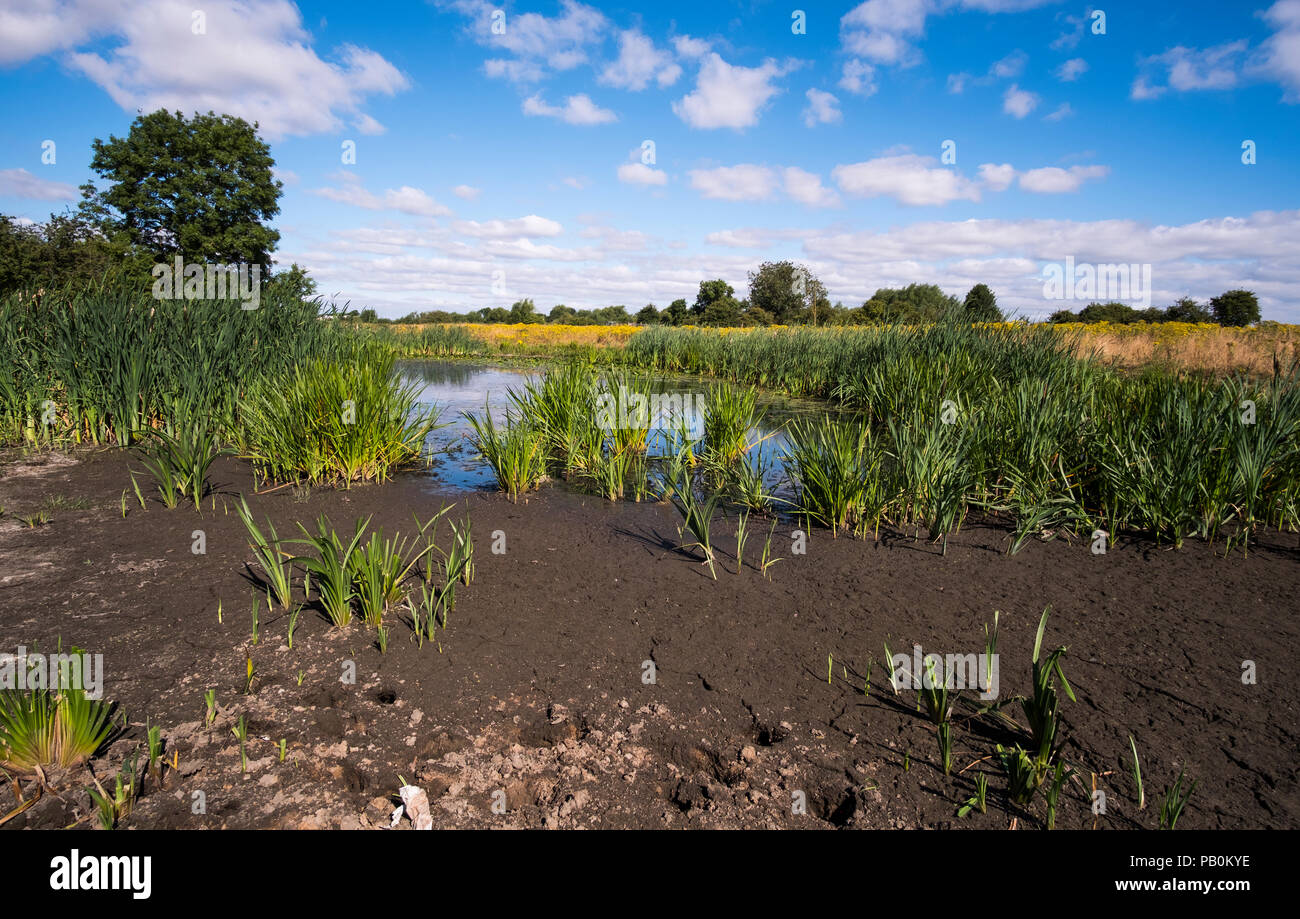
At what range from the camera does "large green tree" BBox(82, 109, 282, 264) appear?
27.6 metres

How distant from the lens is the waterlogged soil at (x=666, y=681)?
2037mm

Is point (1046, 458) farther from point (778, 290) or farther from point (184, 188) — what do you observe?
point (778, 290)

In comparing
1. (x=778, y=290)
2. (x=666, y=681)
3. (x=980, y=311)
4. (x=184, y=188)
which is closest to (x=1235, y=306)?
(x=778, y=290)

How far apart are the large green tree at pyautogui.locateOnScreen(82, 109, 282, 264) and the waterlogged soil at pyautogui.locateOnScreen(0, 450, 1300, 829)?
100.0 feet

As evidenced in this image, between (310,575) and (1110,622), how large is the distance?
4287mm

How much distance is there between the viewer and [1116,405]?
5.51 meters

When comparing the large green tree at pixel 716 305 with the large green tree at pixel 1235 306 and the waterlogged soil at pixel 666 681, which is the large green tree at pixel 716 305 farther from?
the waterlogged soil at pixel 666 681

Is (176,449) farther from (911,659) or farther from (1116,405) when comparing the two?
(1116,405)

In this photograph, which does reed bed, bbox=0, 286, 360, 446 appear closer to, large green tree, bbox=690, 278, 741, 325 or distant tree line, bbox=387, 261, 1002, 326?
distant tree line, bbox=387, 261, 1002, 326

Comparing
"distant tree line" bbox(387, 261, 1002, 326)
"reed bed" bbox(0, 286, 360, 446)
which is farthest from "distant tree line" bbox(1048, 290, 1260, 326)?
"reed bed" bbox(0, 286, 360, 446)

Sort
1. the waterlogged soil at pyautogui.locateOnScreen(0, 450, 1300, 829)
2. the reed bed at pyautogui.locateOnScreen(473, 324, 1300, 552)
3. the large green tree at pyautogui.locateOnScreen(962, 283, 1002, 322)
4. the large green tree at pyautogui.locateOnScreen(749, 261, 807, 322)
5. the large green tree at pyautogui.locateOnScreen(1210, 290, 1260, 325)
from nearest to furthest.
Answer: the waterlogged soil at pyautogui.locateOnScreen(0, 450, 1300, 829)
the reed bed at pyautogui.locateOnScreen(473, 324, 1300, 552)
the large green tree at pyautogui.locateOnScreen(962, 283, 1002, 322)
the large green tree at pyautogui.locateOnScreen(1210, 290, 1260, 325)
the large green tree at pyautogui.locateOnScreen(749, 261, 807, 322)

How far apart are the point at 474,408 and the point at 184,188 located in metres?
26.7

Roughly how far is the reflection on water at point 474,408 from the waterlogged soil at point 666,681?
2087mm
